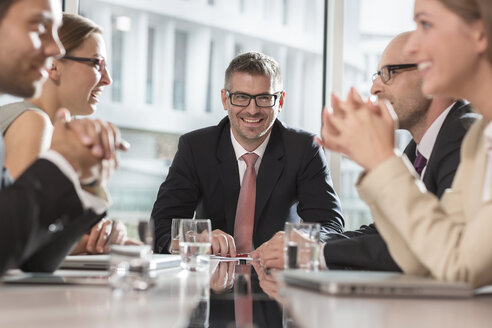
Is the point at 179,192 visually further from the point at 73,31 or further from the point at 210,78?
the point at 210,78

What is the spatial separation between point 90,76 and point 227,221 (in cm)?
105

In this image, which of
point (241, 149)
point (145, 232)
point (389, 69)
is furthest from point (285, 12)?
point (145, 232)

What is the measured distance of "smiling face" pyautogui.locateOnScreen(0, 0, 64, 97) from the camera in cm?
166

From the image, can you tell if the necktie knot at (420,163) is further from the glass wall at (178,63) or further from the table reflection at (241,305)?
the glass wall at (178,63)

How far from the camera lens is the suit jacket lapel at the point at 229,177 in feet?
11.5

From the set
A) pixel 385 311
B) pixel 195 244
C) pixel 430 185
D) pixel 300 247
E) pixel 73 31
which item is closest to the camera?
pixel 385 311

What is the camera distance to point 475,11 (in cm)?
151

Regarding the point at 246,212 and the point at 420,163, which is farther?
the point at 246,212

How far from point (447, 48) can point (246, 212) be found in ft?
6.80

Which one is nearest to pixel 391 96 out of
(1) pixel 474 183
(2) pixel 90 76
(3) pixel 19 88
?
(2) pixel 90 76

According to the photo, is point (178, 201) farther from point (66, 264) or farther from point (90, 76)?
point (66, 264)

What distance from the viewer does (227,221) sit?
3.48m

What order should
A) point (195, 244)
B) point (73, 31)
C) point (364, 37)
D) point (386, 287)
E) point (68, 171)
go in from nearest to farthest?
point (386, 287)
point (68, 171)
point (195, 244)
point (73, 31)
point (364, 37)

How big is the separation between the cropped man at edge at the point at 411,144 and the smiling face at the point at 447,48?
0.66 metres
